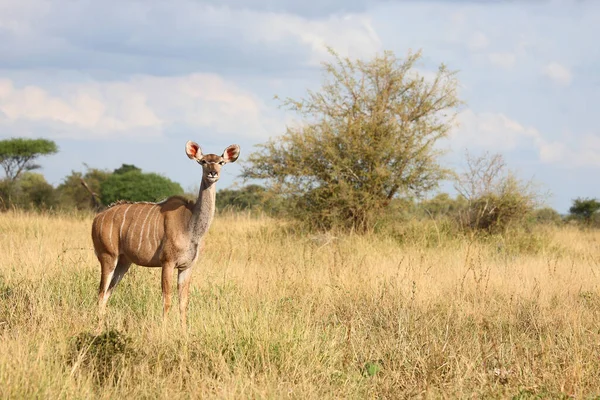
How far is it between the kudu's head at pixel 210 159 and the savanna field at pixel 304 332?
4.36ft

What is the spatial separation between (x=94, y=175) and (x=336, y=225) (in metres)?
30.4

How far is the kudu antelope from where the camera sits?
24.8ft

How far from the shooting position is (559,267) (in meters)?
11.5

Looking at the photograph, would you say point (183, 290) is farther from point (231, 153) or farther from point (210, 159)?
point (231, 153)

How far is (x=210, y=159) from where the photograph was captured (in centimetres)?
752

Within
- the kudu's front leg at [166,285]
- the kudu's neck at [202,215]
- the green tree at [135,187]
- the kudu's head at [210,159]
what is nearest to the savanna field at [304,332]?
the kudu's front leg at [166,285]

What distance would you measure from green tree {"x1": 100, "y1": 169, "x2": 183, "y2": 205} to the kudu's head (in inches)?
1133

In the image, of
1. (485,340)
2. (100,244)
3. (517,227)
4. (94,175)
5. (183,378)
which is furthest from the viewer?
(94,175)

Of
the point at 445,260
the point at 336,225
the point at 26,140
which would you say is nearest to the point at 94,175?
the point at 26,140

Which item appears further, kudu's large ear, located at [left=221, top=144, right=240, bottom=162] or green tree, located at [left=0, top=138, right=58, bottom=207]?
green tree, located at [left=0, top=138, right=58, bottom=207]

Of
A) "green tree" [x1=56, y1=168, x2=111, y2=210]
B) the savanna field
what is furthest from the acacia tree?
"green tree" [x1=56, y1=168, x2=111, y2=210]

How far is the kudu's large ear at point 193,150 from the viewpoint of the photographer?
751cm

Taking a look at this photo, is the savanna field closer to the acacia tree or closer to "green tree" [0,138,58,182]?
the acacia tree

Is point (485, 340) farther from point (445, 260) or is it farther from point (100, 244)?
point (445, 260)
